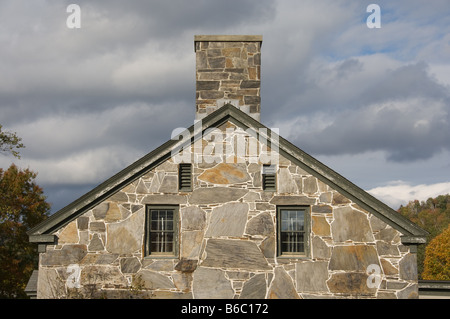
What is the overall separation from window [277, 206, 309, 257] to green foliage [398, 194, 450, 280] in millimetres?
37140

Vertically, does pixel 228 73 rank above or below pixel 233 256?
above

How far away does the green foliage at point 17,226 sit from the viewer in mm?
33062

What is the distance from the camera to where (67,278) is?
46.4 feet

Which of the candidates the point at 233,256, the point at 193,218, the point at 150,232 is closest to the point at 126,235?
the point at 150,232

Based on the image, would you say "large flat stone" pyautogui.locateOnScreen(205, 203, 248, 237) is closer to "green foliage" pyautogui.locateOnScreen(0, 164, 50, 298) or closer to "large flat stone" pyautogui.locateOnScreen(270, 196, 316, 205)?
"large flat stone" pyautogui.locateOnScreen(270, 196, 316, 205)

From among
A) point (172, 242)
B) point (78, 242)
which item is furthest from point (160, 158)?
point (78, 242)

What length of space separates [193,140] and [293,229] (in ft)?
13.6

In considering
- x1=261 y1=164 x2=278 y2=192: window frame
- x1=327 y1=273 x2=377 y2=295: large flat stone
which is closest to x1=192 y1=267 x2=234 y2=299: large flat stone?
x1=261 y1=164 x2=278 y2=192: window frame

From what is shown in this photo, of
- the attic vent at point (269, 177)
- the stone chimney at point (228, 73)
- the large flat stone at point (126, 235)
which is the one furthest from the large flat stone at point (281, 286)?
the stone chimney at point (228, 73)

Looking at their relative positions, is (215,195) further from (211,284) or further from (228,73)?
(228,73)

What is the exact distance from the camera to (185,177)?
48.5ft

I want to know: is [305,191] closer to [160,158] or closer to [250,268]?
[250,268]

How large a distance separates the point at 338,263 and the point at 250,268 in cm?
264
